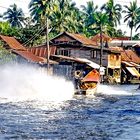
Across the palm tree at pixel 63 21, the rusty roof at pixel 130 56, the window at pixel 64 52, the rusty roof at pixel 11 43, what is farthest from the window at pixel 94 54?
the rusty roof at pixel 11 43

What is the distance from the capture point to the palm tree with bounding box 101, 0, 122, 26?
110 metres

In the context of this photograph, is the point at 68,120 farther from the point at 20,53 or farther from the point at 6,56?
the point at 20,53

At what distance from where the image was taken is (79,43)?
7469 cm

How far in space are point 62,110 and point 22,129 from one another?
9.80 metres

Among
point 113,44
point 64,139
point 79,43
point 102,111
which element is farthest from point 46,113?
point 113,44

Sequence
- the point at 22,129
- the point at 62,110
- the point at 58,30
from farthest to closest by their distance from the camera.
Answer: the point at 58,30
the point at 62,110
the point at 22,129

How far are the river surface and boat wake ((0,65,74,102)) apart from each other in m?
4.38

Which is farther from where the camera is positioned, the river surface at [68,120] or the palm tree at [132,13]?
the palm tree at [132,13]

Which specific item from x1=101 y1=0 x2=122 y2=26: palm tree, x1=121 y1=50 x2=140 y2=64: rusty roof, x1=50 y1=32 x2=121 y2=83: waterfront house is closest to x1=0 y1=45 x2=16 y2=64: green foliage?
x1=50 y1=32 x2=121 y2=83: waterfront house

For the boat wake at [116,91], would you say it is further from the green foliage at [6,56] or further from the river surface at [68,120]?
the river surface at [68,120]

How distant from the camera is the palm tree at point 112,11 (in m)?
110

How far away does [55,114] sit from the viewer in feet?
103

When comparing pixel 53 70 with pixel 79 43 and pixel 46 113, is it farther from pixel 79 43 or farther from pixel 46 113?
pixel 46 113

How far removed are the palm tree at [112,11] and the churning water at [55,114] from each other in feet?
195
